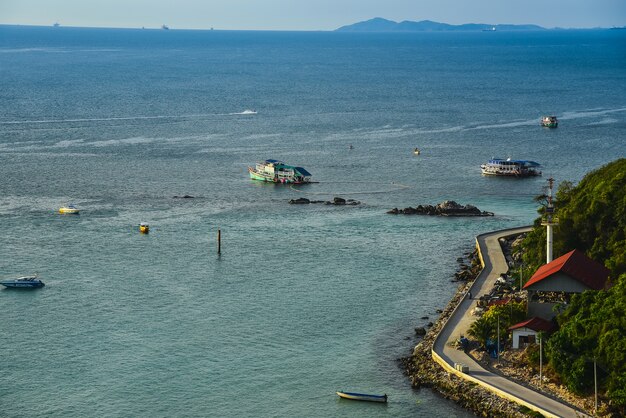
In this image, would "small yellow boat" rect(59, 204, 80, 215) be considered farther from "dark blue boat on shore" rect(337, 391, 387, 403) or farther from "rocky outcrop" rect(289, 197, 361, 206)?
"dark blue boat on shore" rect(337, 391, 387, 403)

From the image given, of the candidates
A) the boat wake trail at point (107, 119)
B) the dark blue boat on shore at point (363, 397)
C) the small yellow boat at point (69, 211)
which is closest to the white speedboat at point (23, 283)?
the small yellow boat at point (69, 211)

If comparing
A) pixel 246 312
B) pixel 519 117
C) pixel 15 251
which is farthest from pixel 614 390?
pixel 519 117

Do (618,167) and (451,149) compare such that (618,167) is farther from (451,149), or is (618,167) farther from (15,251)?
(451,149)

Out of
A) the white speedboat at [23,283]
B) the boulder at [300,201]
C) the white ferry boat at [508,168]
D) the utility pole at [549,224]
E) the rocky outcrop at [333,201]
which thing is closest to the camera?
the utility pole at [549,224]

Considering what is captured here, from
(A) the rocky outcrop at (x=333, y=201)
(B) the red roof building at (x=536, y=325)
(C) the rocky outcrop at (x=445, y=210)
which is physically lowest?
(A) the rocky outcrop at (x=333, y=201)

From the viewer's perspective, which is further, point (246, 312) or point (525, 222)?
point (525, 222)

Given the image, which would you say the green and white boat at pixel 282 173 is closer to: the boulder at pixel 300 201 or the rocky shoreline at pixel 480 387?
the boulder at pixel 300 201
